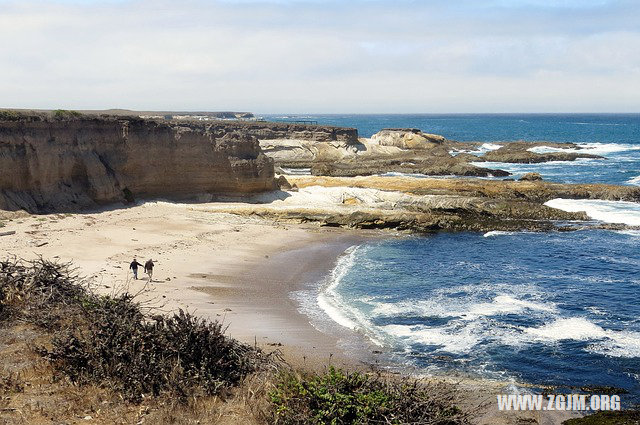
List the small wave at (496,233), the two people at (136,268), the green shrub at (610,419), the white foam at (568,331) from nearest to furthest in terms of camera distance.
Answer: the green shrub at (610,419)
the white foam at (568,331)
the two people at (136,268)
the small wave at (496,233)

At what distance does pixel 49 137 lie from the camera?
28797 millimetres

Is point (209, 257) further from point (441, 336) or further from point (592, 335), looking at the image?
point (592, 335)

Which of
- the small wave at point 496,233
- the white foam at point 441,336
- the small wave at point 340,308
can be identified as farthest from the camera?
the small wave at point 496,233

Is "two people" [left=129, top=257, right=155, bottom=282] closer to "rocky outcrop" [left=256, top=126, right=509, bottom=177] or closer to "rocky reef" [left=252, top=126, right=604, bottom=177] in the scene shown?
"rocky outcrop" [left=256, top=126, right=509, bottom=177]

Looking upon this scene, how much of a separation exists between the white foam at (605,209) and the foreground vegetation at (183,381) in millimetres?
27767

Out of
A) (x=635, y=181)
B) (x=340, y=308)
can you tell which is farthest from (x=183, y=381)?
(x=635, y=181)

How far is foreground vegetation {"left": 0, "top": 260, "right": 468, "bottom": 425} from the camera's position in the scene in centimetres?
750

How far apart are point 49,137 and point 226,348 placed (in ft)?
77.8

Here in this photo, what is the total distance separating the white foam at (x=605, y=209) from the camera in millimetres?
32375

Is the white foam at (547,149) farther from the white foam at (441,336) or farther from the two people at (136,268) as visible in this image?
the two people at (136,268)

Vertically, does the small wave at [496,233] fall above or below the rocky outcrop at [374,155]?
below

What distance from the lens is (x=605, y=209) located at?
114 ft

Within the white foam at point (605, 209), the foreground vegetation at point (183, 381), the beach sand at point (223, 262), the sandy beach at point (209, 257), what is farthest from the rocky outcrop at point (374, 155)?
the foreground vegetation at point (183, 381)

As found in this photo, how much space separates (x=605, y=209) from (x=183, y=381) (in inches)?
1285
